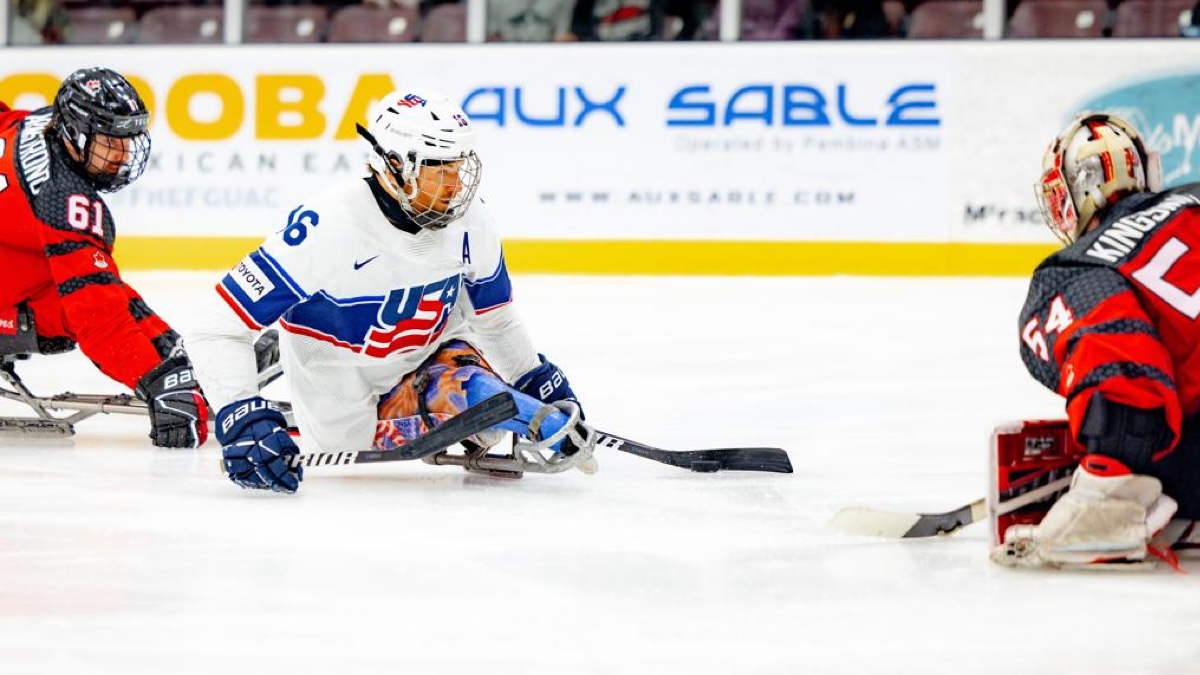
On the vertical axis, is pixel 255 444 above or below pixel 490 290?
below

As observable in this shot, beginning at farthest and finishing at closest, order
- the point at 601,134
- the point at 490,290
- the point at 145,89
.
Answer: the point at 145,89 < the point at 601,134 < the point at 490,290

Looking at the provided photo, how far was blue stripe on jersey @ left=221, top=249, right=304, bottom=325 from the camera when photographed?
11.1 feet

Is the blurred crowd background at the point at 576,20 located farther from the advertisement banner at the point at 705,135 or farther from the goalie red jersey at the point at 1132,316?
the goalie red jersey at the point at 1132,316

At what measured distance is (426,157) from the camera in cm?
336

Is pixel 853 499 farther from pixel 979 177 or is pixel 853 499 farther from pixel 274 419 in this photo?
pixel 979 177

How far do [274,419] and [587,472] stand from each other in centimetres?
66

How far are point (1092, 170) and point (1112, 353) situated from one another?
350 mm

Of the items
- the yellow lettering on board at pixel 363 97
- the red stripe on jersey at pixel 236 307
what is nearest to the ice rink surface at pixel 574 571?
the red stripe on jersey at pixel 236 307

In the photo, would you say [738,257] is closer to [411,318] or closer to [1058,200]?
Answer: [411,318]

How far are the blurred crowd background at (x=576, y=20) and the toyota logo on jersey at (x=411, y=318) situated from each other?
6931 mm

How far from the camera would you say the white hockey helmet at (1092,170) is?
2.68m

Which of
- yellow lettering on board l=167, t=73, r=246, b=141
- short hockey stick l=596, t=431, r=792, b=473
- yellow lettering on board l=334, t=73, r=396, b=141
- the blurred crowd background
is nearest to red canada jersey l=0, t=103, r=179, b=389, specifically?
short hockey stick l=596, t=431, r=792, b=473

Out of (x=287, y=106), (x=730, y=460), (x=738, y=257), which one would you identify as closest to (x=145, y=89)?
(x=287, y=106)

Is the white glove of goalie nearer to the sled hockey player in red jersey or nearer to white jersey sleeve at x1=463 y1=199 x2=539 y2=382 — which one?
the sled hockey player in red jersey
